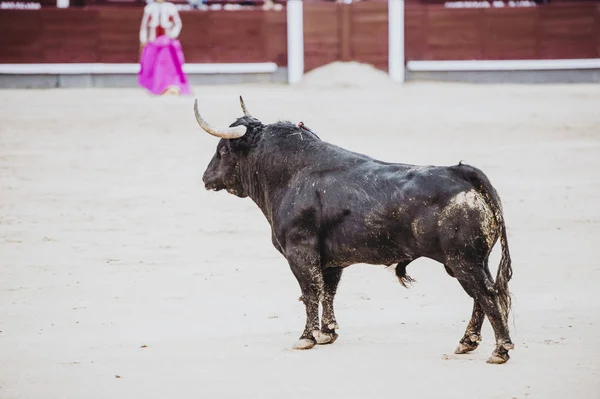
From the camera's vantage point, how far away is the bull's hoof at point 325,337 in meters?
5.18

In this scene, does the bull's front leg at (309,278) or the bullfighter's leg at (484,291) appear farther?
the bull's front leg at (309,278)

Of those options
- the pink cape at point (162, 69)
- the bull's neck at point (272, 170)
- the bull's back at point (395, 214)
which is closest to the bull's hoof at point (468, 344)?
the bull's back at point (395, 214)

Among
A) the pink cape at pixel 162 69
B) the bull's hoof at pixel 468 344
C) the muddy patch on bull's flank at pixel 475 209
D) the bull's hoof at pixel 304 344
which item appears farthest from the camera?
the pink cape at pixel 162 69

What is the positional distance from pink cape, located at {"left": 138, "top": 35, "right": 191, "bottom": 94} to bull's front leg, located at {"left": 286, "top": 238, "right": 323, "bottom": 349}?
9.48m

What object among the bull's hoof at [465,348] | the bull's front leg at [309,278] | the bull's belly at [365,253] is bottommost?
the bull's hoof at [465,348]

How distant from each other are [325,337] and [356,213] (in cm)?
57

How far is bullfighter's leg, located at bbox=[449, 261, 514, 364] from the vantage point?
4.65m

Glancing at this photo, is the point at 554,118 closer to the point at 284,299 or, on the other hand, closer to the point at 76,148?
the point at 76,148

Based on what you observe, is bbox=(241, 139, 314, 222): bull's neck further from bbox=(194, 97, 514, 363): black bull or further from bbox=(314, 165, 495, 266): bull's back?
bbox=(314, 165, 495, 266): bull's back

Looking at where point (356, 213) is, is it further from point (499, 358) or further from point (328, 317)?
point (499, 358)

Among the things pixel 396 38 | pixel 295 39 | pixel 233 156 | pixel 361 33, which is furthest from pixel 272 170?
pixel 396 38

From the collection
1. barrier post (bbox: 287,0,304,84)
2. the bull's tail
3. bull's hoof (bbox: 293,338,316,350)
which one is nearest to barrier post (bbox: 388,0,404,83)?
barrier post (bbox: 287,0,304,84)

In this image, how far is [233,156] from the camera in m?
5.51

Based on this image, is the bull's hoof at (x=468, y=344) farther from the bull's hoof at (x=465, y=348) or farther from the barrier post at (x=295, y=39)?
the barrier post at (x=295, y=39)
